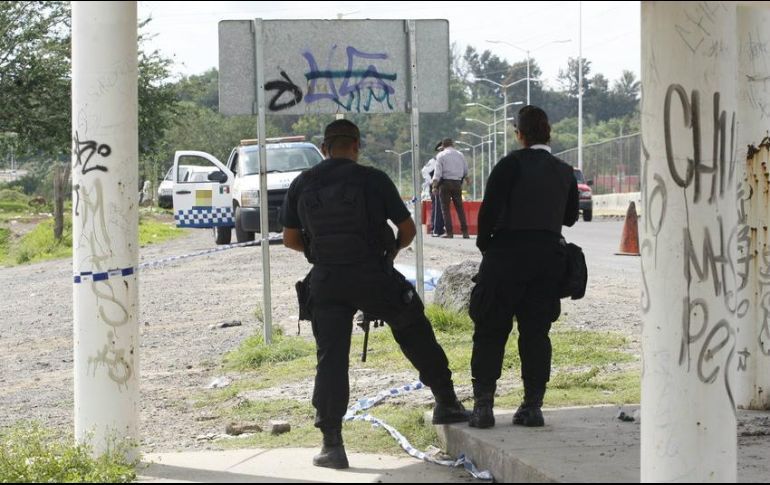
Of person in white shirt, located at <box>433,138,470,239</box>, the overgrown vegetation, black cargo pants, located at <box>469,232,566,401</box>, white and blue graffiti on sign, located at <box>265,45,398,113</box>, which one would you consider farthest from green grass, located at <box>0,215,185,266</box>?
black cargo pants, located at <box>469,232,566,401</box>

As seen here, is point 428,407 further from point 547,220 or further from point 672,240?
point 672,240

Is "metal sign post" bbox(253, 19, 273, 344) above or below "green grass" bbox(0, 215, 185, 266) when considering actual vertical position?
above

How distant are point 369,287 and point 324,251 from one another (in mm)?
299

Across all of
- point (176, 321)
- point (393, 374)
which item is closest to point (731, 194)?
point (393, 374)

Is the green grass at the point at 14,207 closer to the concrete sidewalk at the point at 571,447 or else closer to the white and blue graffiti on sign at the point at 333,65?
the white and blue graffiti on sign at the point at 333,65

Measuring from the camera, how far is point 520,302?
7238mm

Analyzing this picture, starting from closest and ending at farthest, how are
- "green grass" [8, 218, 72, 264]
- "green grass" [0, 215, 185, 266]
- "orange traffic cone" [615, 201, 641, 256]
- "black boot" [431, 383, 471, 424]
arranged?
"black boot" [431, 383, 471, 424]
"orange traffic cone" [615, 201, 641, 256]
"green grass" [8, 218, 72, 264]
"green grass" [0, 215, 185, 266]

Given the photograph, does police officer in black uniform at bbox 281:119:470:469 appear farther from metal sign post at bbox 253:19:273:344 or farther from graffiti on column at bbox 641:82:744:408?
metal sign post at bbox 253:19:273:344

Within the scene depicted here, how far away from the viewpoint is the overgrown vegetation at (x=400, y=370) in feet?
26.4

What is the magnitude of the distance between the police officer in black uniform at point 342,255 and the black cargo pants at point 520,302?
1.46ft

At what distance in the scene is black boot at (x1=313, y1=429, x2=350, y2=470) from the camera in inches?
273

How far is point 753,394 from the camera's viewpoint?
7.93 m

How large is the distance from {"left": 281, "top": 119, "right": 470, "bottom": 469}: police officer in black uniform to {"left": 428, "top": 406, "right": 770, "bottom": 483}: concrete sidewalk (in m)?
0.74

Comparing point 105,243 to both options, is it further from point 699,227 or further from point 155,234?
point 155,234
